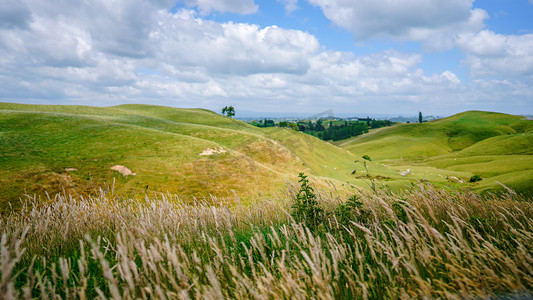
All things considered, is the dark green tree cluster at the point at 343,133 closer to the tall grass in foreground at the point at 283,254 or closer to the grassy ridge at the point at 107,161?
the grassy ridge at the point at 107,161

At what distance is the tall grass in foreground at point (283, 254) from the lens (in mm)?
3160

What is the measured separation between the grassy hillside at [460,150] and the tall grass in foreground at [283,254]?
16.1 meters

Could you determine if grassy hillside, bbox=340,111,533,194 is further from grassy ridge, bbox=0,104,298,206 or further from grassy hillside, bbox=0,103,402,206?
grassy ridge, bbox=0,104,298,206

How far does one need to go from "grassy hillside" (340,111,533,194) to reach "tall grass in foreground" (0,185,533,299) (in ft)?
52.8

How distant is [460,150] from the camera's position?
93.9 m


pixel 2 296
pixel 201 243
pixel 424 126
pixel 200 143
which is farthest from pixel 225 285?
pixel 424 126

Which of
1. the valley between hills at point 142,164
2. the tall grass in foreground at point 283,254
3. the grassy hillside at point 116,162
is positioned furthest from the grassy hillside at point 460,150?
the grassy hillside at point 116,162

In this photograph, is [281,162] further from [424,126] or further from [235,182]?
[424,126]

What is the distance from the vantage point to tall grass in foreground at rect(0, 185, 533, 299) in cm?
316

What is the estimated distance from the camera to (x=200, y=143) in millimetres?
24141

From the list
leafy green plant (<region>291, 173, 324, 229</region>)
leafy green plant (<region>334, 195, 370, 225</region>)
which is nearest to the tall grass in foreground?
leafy green plant (<region>334, 195, 370, 225</region>)

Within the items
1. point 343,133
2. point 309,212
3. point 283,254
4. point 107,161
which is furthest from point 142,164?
point 343,133

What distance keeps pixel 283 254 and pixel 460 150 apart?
117m

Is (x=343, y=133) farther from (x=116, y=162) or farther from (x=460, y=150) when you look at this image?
(x=116, y=162)
